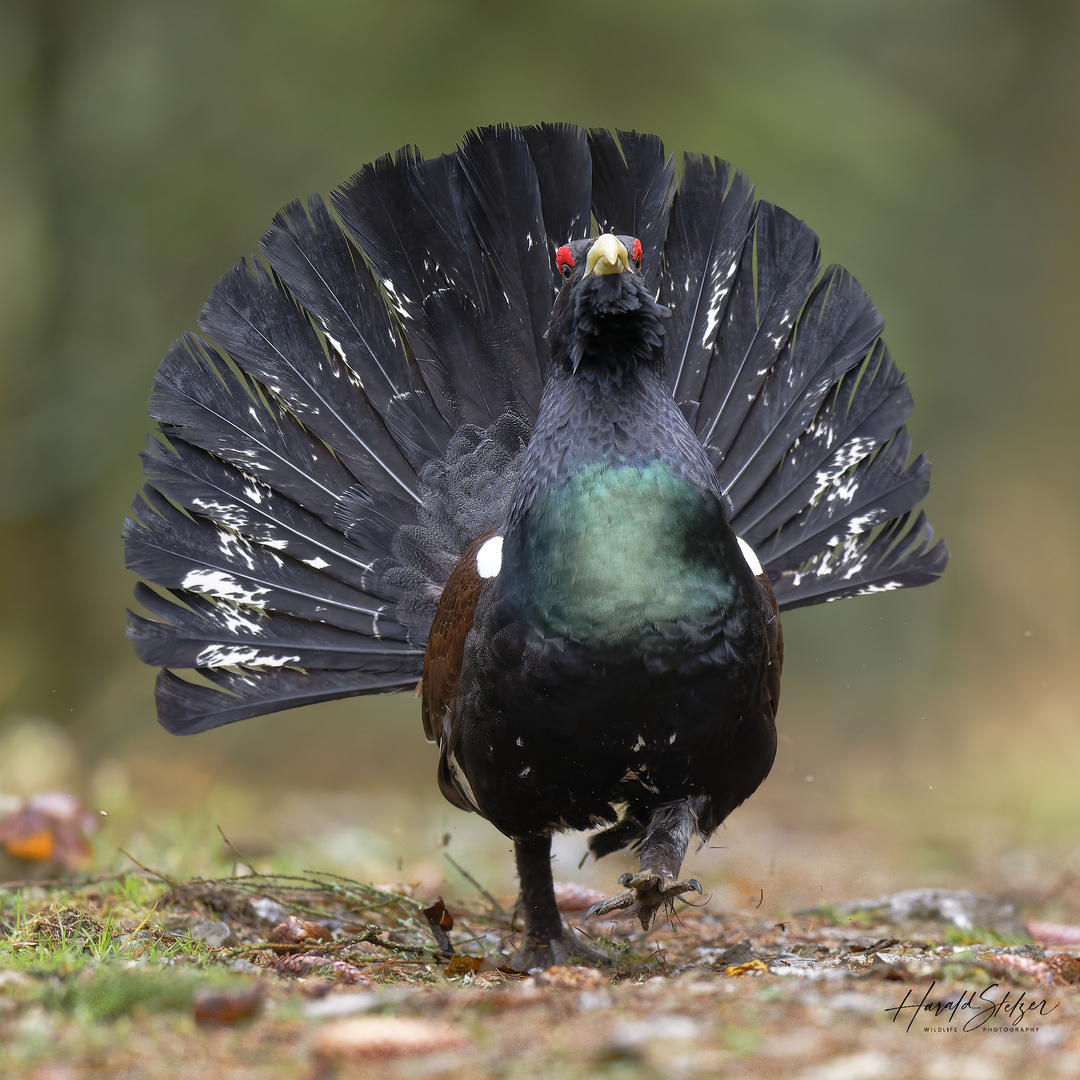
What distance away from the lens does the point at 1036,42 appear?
9703 millimetres

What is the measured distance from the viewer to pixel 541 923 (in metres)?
4.00

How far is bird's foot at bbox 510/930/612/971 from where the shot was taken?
394 centimetres

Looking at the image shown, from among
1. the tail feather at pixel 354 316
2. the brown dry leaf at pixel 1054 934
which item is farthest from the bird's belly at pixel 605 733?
the brown dry leaf at pixel 1054 934

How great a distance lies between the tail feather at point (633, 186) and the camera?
4.41 meters

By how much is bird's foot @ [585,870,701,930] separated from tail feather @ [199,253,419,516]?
6.58ft

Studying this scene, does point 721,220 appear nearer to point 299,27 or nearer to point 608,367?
point 608,367

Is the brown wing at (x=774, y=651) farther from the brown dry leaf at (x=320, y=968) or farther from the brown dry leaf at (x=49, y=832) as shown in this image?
the brown dry leaf at (x=49, y=832)

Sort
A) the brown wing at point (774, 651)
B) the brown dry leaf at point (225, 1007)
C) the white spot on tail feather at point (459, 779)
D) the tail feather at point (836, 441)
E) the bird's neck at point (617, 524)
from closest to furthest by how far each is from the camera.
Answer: the brown dry leaf at point (225, 1007) → the bird's neck at point (617, 524) → the brown wing at point (774, 651) → the white spot on tail feather at point (459, 779) → the tail feather at point (836, 441)

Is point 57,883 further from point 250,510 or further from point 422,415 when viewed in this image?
point 422,415

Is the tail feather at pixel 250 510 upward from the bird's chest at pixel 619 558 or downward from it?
upward

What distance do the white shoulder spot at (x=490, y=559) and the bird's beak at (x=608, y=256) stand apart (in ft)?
3.00

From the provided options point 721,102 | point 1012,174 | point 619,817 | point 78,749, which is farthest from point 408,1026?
point 1012,174

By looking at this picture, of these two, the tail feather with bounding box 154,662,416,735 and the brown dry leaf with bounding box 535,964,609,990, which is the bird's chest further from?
the tail feather with bounding box 154,662,416,735

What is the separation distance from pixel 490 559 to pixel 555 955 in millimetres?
1355
